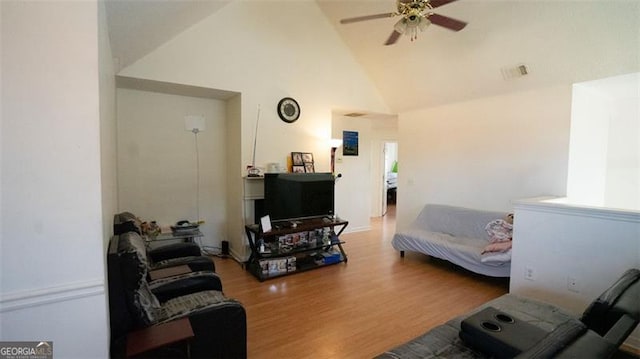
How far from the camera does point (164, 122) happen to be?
4.04m

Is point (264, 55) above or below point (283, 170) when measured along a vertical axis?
above

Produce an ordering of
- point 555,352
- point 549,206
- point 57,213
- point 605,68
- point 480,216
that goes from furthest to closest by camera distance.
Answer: point 480,216, point 605,68, point 549,206, point 57,213, point 555,352

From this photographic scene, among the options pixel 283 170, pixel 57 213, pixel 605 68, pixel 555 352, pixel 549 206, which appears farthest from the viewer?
pixel 283 170

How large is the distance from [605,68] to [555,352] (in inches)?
135

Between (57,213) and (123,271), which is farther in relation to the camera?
(123,271)

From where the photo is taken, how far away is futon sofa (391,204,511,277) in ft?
10.9

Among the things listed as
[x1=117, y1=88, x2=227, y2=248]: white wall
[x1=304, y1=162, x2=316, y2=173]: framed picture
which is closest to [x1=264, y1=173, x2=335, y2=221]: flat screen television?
[x1=304, y1=162, x2=316, y2=173]: framed picture

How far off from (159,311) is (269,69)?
134 inches

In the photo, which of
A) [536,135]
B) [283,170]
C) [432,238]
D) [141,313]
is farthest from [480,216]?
[141,313]

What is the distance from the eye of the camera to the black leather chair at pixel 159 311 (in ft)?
5.08

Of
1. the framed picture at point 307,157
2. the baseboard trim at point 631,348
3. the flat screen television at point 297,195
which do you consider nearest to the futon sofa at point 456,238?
the baseboard trim at point 631,348

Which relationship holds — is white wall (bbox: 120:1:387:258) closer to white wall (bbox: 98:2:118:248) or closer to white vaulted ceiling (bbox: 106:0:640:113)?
white vaulted ceiling (bbox: 106:0:640:113)

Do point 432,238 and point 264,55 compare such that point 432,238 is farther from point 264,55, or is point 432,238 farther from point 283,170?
point 264,55

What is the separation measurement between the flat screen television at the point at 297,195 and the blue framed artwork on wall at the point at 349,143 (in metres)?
1.74
